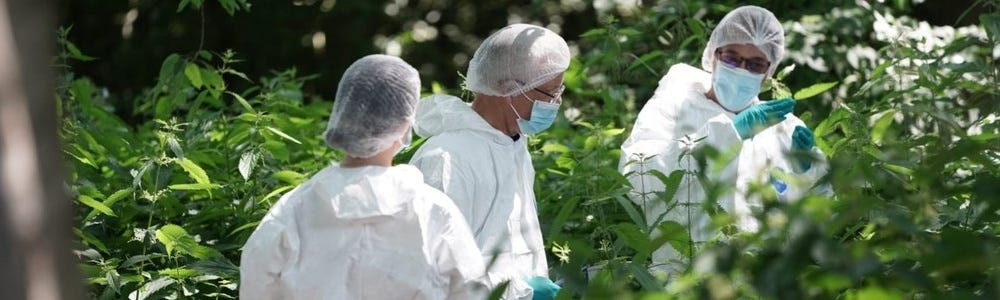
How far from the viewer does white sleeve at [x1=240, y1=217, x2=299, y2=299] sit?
380cm

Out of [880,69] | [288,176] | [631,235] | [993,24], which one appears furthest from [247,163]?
[993,24]

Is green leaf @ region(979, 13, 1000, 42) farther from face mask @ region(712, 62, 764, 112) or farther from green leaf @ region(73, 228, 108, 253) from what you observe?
green leaf @ region(73, 228, 108, 253)

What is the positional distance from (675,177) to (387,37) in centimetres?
912

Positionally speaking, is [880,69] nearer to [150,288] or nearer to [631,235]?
[631,235]

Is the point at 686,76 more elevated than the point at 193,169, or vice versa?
the point at 193,169

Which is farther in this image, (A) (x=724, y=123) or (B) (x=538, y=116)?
(A) (x=724, y=123)

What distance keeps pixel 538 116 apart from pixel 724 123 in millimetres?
900

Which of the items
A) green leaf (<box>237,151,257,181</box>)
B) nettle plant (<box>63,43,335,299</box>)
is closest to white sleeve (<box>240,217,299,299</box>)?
nettle plant (<box>63,43,335,299</box>)

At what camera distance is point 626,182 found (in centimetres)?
499

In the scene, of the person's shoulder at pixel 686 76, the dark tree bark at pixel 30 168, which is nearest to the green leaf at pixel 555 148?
the person's shoulder at pixel 686 76

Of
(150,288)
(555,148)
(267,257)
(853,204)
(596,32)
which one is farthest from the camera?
(596,32)

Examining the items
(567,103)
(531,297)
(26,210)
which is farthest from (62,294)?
(567,103)

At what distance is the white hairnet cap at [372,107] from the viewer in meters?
3.88

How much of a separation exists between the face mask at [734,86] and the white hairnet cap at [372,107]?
5.93 ft
